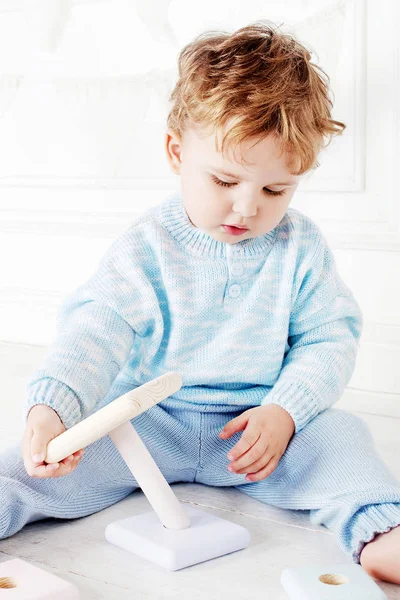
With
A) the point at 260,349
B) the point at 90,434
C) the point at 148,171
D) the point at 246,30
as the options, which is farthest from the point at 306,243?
the point at 148,171

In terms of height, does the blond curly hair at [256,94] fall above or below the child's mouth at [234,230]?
above

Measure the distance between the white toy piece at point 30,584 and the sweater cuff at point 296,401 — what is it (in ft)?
1.14

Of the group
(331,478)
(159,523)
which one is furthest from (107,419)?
(331,478)

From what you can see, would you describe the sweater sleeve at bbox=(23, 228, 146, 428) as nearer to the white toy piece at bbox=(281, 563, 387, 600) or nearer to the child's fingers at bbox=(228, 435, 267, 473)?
the child's fingers at bbox=(228, 435, 267, 473)

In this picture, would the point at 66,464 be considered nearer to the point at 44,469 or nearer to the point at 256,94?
the point at 44,469

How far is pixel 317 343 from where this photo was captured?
3.51 ft

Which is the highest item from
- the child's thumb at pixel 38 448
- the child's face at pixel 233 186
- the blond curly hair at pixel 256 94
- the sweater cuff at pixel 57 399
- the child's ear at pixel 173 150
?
the blond curly hair at pixel 256 94

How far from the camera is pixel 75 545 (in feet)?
2.95

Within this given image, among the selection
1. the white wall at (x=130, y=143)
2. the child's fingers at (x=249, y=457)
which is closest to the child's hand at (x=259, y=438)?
the child's fingers at (x=249, y=457)

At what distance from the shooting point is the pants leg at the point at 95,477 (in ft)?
2.99

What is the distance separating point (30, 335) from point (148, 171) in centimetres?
47

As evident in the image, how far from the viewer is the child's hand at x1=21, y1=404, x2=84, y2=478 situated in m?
0.82

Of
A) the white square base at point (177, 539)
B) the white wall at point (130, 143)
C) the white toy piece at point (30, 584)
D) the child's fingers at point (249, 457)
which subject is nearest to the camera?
the white toy piece at point (30, 584)

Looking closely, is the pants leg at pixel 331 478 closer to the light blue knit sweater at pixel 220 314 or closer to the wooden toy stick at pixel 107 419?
the light blue knit sweater at pixel 220 314
